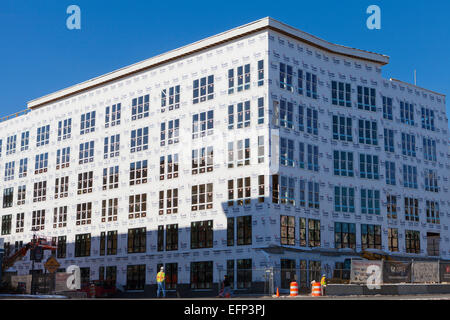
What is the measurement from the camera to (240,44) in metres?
60.3

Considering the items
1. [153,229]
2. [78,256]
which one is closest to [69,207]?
[78,256]

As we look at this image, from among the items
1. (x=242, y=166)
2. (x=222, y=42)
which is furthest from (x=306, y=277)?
(x=222, y=42)

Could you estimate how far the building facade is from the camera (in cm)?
5734

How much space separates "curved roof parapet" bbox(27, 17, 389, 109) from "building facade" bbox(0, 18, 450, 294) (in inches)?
6.7

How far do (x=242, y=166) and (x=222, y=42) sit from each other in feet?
42.7

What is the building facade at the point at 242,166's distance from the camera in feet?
188

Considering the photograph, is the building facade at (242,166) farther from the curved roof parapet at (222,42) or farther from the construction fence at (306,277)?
the construction fence at (306,277)

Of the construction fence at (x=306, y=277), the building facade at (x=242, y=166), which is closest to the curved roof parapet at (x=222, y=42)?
the building facade at (x=242, y=166)

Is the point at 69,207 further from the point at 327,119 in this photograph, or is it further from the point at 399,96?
the point at 399,96

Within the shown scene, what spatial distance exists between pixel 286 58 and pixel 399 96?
57.2 ft

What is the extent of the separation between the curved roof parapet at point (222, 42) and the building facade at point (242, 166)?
17 cm
